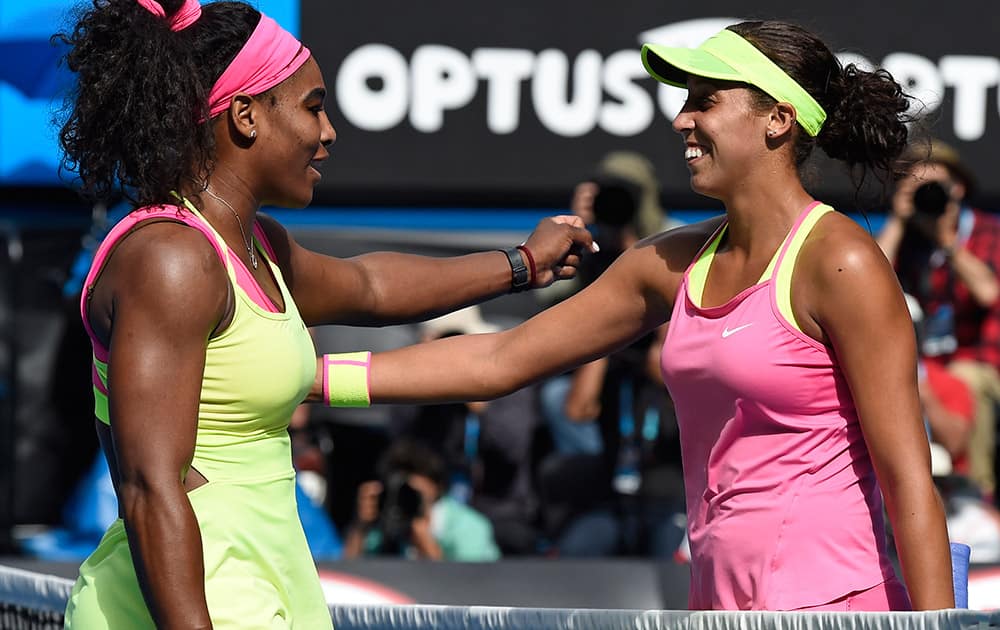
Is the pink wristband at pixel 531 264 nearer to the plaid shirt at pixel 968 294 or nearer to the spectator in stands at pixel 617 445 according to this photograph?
the spectator in stands at pixel 617 445

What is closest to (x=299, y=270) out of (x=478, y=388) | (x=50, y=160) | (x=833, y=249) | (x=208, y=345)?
(x=478, y=388)

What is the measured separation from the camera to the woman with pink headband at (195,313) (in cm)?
244

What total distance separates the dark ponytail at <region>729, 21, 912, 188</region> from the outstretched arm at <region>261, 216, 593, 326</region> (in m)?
0.81

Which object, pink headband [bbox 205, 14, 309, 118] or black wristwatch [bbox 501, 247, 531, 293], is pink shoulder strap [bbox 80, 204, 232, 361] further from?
black wristwatch [bbox 501, 247, 531, 293]

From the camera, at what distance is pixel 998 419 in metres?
6.52

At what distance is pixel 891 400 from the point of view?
2754 mm

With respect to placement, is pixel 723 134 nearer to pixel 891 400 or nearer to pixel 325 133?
pixel 891 400

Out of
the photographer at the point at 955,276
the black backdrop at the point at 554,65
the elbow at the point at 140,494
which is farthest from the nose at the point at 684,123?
the black backdrop at the point at 554,65

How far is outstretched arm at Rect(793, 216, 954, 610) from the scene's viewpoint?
274 cm

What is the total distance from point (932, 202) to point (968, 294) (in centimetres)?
45

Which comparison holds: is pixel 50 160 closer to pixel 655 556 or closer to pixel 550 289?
pixel 550 289

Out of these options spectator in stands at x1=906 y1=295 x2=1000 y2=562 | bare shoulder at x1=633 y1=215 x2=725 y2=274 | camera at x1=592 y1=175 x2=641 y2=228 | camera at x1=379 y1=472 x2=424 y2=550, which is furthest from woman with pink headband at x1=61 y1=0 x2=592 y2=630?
spectator in stands at x1=906 y1=295 x2=1000 y2=562

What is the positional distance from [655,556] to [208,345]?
147 inches

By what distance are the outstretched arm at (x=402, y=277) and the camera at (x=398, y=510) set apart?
8.49 ft
